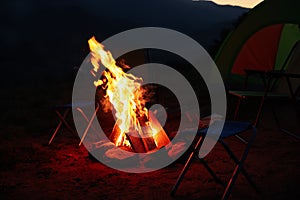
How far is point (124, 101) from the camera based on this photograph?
3.96 m

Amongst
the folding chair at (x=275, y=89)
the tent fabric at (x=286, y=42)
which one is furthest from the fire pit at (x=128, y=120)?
the tent fabric at (x=286, y=42)

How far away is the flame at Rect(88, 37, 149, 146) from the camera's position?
394cm

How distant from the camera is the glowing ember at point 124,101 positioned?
393 centimetres

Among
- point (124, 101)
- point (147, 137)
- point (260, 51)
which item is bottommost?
point (147, 137)

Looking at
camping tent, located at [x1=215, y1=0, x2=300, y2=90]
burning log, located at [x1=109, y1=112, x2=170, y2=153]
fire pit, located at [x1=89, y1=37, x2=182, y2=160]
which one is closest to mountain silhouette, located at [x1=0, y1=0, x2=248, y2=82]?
camping tent, located at [x1=215, y1=0, x2=300, y2=90]

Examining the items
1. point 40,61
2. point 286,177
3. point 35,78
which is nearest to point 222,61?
point 286,177

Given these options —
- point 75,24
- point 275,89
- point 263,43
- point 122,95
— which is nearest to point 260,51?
point 263,43

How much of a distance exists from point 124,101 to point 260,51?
134 inches

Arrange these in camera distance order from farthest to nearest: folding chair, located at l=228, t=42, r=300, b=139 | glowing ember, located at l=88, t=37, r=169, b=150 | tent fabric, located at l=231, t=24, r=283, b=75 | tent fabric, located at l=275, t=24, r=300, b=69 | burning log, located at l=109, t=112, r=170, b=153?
tent fabric, located at l=275, t=24, r=300, b=69 < tent fabric, located at l=231, t=24, r=283, b=75 < folding chair, located at l=228, t=42, r=300, b=139 < glowing ember, located at l=88, t=37, r=169, b=150 < burning log, located at l=109, t=112, r=170, b=153

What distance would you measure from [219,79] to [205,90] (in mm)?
1839

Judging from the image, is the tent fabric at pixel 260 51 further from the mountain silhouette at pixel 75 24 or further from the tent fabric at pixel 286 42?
the mountain silhouette at pixel 75 24

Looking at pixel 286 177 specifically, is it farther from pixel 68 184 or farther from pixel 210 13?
pixel 210 13

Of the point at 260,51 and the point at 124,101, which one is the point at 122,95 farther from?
the point at 260,51

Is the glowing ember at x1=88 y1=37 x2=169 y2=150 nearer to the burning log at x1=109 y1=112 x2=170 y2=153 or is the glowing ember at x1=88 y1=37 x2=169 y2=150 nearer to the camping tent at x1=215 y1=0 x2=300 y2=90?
the burning log at x1=109 y1=112 x2=170 y2=153
